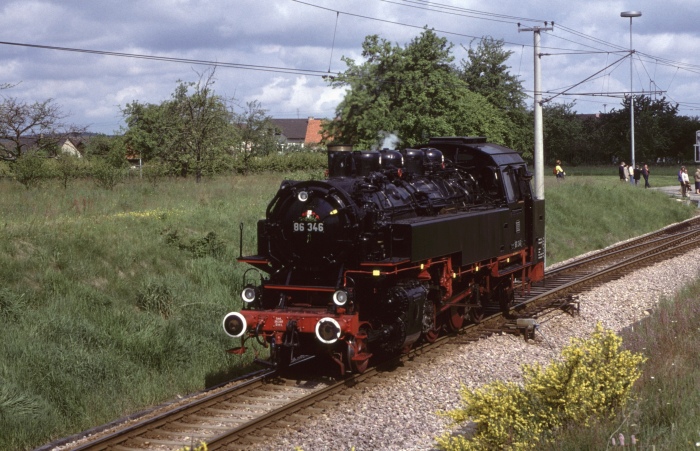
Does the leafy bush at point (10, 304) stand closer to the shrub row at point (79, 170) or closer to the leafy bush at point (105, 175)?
the shrub row at point (79, 170)

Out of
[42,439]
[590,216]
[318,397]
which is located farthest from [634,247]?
[42,439]

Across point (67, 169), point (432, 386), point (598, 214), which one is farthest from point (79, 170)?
point (598, 214)

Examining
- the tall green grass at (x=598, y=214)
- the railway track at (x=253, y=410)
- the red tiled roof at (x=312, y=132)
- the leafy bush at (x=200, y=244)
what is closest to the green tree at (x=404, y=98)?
the tall green grass at (x=598, y=214)

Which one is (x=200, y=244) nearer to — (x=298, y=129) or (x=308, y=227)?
(x=308, y=227)

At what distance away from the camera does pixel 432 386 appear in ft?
33.0

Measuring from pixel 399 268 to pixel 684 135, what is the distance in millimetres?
70977

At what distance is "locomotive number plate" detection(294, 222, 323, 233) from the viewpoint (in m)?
10.6

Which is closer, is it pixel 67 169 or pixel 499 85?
pixel 67 169

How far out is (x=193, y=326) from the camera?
12.5 m

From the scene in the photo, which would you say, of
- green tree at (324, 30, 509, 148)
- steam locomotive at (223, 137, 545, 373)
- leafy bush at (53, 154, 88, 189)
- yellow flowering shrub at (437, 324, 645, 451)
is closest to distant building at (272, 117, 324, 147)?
green tree at (324, 30, 509, 148)

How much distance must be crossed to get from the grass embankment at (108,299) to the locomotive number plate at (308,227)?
2.31 metres

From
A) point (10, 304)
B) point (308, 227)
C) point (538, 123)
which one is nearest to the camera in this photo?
point (308, 227)

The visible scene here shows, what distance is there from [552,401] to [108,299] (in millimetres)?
8725

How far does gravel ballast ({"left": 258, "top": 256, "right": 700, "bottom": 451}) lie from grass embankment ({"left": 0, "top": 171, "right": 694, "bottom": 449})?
7.99ft
